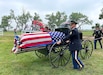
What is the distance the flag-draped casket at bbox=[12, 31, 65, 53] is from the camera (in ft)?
19.7

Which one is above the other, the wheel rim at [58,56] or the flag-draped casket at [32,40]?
the flag-draped casket at [32,40]

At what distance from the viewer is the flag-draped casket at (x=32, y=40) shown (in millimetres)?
6012

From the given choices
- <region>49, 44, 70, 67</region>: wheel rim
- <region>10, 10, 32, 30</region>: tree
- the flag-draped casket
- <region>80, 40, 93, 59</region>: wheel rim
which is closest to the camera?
the flag-draped casket

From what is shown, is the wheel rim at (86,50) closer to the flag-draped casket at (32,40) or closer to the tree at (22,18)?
the flag-draped casket at (32,40)

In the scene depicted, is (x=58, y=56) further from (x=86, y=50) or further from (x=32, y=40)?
(x=86, y=50)

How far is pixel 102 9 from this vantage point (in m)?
34.0

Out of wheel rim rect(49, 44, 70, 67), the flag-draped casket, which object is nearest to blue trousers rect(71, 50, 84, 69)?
wheel rim rect(49, 44, 70, 67)

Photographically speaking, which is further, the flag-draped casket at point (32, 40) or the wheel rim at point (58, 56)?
the wheel rim at point (58, 56)

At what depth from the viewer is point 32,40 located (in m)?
6.14

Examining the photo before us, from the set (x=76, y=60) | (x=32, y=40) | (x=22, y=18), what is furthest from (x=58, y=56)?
(x=22, y=18)

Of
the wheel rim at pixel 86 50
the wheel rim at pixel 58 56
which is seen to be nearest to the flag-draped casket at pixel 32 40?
the wheel rim at pixel 58 56

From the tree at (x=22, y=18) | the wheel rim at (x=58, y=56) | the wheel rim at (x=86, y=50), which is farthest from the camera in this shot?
the tree at (x=22, y=18)

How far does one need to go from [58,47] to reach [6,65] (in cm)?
197

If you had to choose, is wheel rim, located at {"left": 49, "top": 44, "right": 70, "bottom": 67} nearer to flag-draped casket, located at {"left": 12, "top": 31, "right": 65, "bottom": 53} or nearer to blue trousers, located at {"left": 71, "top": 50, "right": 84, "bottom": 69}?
flag-draped casket, located at {"left": 12, "top": 31, "right": 65, "bottom": 53}
